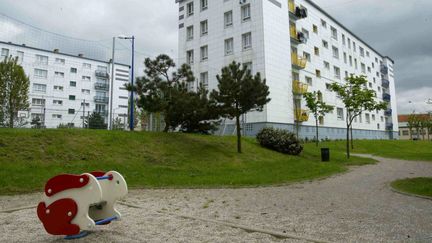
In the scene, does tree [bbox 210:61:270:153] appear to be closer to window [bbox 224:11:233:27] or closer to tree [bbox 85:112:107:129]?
tree [bbox 85:112:107:129]

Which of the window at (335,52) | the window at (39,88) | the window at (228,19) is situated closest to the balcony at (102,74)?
the window at (39,88)

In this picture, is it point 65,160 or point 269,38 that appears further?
point 269,38

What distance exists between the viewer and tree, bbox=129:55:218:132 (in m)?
16.2

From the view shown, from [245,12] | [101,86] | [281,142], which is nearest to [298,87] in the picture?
[245,12]

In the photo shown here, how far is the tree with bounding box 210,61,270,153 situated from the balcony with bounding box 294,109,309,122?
48.3 feet

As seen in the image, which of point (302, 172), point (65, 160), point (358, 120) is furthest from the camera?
point (358, 120)

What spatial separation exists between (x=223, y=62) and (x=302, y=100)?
368 inches

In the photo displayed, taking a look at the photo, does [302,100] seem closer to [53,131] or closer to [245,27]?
[245,27]

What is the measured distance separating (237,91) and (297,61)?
1848 cm

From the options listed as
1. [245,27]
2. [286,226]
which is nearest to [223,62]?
[245,27]

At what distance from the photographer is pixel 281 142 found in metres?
20.0

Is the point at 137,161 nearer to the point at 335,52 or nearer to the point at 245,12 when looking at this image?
the point at 245,12

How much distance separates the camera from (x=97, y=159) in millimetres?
11930

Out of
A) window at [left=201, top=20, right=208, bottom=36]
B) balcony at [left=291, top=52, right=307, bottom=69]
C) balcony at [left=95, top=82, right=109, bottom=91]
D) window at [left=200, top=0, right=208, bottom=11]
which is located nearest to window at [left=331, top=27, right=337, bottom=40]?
balcony at [left=291, top=52, right=307, bottom=69]
